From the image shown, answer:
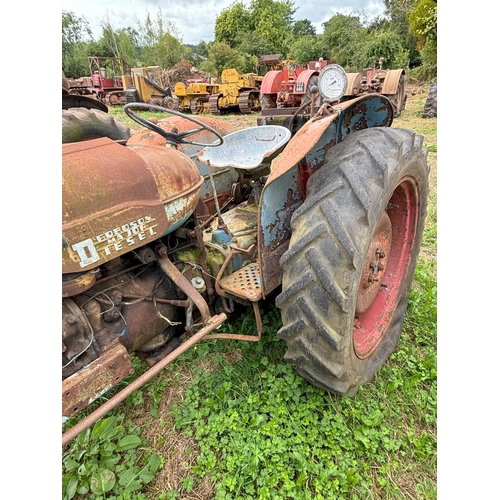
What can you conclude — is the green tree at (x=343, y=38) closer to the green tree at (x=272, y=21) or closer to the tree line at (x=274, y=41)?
the tree line at (x=274, y=41)

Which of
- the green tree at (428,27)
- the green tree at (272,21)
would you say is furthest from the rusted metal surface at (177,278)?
the green tree at (272,21)

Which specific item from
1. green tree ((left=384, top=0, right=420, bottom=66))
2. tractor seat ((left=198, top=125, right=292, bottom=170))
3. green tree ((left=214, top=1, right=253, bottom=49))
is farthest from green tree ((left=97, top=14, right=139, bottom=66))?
tractor seat ((left=198, top=125, right=292, bottom=170))

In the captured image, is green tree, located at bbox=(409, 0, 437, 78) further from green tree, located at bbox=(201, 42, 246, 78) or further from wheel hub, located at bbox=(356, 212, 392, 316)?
wheel hub, located at bbox=(356, 212, 392, 316)

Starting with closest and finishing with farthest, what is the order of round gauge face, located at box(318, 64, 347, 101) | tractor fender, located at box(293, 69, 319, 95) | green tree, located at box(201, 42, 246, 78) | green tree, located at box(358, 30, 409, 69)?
1. round gauge face, located at box(318, 64, 347, 101)
2. tractor fender, located at box(293, 69, 319, 95)
3. green tree, located at box(358, 30, 409, 69)
4. green tree, located at box(201, 42, 246, 78)

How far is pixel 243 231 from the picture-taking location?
7.36 ft

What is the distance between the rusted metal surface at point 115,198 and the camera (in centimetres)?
126

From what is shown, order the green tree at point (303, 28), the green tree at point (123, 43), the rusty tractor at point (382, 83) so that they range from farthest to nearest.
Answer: the green tree at point (303, 28)
the green tree at point (123, 43)
the rusty tractor at point (382, 83)

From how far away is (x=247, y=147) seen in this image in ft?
7.37

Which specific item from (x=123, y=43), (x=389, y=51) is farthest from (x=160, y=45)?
(x=389, y=51)

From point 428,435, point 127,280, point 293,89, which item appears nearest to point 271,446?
point 428,435

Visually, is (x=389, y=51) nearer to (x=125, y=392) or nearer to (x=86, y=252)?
(x=86, y=252)

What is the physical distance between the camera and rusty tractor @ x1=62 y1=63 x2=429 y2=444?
1.36 metres

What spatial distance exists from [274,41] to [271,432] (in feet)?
135

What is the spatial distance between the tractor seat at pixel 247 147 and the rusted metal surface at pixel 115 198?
48 centimetres
